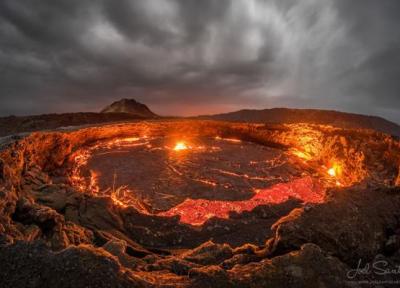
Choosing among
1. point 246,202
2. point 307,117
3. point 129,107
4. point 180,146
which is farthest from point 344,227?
point 129,107

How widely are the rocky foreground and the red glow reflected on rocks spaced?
36cm

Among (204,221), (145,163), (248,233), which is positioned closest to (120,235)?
(204,221)

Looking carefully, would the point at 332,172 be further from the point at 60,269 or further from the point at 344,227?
the point at 60,269

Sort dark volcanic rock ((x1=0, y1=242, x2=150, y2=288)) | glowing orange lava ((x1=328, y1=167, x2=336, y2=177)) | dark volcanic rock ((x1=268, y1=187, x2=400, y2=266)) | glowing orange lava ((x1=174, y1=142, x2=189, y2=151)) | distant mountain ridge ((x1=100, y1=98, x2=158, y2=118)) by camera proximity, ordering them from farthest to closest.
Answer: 1. distant mountain ridge ((x1=100, y1=98, x2=158, y2=118))
2. glowing orange lava ((x1=174, y1=142, x2=189, y2=151))
3. glowing orange lava ((x1=328, y1=167, x2=336, y2=177))
4. dark volcanic rock ((x1=268, y1=187, x2=400, y2=266))
5. dark volcanic rock ((x1=0, y1=242, x2=150, y2=288))

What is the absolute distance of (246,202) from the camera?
275 inches

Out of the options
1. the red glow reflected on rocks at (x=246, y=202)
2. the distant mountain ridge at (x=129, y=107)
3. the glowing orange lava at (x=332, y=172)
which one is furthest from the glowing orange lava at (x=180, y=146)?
the distant mountain ridge at (x=129, y=107)

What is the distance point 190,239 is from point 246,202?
2259 mm

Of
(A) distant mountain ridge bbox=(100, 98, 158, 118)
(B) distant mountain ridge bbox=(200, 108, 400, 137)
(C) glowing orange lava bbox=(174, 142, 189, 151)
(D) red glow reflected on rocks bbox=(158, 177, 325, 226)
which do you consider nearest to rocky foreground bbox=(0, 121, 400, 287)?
(D) red glow reflected on rocks bbox=(158, 177, 325, 226)

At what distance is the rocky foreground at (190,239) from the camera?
2.38m

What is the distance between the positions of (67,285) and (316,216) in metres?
2.94

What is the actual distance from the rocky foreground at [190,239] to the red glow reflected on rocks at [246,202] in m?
0.36

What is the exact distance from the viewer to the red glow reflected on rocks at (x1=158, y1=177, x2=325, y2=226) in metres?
6.19
